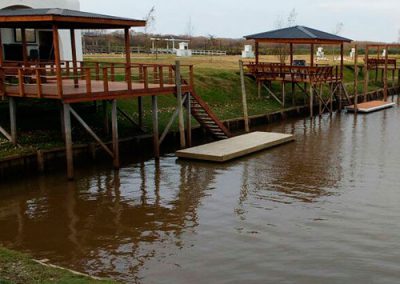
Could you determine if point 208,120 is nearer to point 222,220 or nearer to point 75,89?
point 75,89

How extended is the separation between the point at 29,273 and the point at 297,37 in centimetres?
2535

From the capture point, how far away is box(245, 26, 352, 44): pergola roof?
31072 millimetres

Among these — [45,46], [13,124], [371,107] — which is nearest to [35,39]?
[45,46]

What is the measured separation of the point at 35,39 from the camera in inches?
971

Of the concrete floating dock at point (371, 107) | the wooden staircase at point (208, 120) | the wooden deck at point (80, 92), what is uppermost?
the wooden deck at point (80, 92)

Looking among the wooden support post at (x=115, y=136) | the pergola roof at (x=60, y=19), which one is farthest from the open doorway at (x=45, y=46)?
the wooden support post at (x=115, y=136)

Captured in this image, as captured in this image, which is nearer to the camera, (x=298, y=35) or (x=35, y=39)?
(x=35, y=39)

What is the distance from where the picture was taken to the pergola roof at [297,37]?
31072 millimetres

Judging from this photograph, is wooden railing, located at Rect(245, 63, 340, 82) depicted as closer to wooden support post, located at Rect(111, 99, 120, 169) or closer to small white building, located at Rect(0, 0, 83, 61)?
small white building, located at Rect(0, 0, 83, 61)

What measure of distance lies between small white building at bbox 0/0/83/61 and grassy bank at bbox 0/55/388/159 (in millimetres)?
3472

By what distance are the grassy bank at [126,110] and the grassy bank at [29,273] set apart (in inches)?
314

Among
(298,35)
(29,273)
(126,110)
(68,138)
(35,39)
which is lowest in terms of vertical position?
(29,273)

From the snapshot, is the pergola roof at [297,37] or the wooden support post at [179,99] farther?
the pergola roof at [297,37]

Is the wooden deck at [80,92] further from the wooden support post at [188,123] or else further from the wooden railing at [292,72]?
the wooden railing at [292,72]
